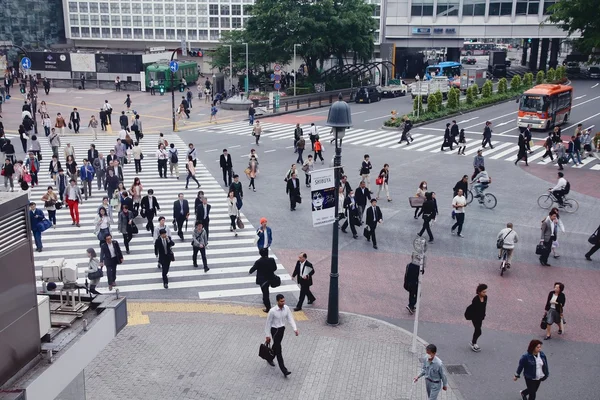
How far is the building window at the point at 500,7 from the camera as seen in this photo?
70.2 meters

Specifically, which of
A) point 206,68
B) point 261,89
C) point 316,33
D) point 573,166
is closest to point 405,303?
point 573,166

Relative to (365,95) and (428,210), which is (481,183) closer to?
(428,210)

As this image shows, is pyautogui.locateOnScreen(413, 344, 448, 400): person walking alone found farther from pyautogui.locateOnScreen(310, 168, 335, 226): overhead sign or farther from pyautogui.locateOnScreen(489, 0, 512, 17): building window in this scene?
pyautogui.locateOnScreen(489, 0, 512, 17): building window

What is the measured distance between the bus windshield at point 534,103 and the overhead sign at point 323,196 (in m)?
30.3

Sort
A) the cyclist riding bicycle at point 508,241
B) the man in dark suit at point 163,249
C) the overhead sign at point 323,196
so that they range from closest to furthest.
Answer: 1. the overhead sign at point 323,196
2. the man in dark suit at point 163,249
3. the cyclist riding bicycle at point 508,241

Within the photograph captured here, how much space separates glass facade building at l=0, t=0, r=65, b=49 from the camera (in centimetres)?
8681

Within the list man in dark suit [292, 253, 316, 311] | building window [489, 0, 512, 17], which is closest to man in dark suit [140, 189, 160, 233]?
man in dark suit [292, 253, 316, 311]

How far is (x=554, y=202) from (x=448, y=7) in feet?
178

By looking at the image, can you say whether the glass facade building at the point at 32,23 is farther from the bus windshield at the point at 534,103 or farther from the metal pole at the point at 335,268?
the metal pole at the point at 335,268

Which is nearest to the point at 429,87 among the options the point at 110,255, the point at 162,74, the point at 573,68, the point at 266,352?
the point at 162,74

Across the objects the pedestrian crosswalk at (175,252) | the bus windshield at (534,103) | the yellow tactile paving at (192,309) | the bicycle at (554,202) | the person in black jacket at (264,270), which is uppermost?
the bus windshield at (534,103)

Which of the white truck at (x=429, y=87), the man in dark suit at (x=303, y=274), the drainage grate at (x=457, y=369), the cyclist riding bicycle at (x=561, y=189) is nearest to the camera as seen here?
the drainage grate at (x=457, y=369)

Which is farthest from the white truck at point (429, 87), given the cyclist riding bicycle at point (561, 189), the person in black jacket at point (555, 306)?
the person in black jacket at point (555, 306)

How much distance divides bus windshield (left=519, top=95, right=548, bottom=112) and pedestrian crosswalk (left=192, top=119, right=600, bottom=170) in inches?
147
